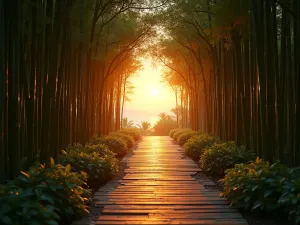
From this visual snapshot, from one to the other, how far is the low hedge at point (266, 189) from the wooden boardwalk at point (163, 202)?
0.21 metres

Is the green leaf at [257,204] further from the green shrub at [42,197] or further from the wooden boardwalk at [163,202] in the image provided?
the green shrub at [42,197]

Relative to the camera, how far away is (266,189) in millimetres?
4652

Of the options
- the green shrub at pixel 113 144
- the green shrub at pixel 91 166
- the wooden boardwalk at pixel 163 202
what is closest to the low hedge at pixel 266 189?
the wooden boardwalk at pixel 163 202

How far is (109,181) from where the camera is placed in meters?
7.29

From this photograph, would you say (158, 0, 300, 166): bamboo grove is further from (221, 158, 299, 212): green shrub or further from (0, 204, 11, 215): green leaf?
(0, 204, 11, 215): green leaf

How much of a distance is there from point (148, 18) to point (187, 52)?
466cm

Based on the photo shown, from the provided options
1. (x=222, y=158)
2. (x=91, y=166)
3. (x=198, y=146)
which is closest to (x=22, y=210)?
(x=91, y=166)

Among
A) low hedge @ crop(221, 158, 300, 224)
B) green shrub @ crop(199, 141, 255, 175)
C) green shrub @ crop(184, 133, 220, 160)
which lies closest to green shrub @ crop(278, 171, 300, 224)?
low hedge @ crop(221, 158, 300, 224)

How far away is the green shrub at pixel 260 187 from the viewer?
454 centimetres

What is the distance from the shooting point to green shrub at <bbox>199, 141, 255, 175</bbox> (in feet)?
24.9

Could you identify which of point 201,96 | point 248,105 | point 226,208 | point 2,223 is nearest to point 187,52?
point 201,96

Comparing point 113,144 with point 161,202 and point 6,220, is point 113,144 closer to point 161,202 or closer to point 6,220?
point 161,202

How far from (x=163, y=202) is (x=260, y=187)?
1.31 m

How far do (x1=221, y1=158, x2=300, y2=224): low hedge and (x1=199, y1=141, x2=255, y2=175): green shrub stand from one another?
230cm
